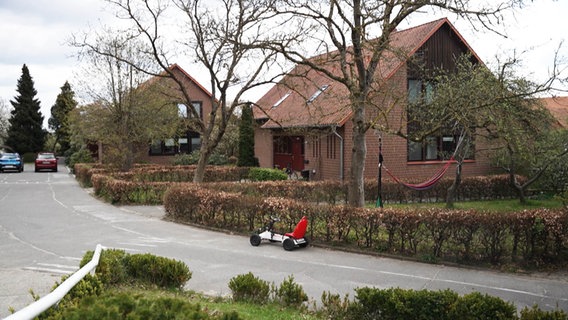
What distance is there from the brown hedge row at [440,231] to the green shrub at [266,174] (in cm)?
1192

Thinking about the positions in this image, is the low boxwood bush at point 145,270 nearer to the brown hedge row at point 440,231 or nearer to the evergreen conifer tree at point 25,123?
the brown hedge row at point 440,231

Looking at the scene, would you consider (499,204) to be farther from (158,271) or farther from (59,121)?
(59,121)

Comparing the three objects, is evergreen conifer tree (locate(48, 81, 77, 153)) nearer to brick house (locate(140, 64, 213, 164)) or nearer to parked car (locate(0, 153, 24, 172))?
parked car (locate(0, 153, 24, 172))

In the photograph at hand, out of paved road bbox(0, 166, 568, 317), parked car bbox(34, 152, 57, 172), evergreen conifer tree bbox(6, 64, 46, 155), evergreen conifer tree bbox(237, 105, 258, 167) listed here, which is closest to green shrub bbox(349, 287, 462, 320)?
paved road bbox(0, 166, 568, 317)

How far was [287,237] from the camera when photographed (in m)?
11.4

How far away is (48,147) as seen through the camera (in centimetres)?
6300

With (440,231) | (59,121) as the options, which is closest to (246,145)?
(440,231)

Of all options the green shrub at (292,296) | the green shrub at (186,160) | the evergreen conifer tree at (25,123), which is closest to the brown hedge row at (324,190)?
the green shrub at (292,296)

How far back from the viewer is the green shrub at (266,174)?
2506cm

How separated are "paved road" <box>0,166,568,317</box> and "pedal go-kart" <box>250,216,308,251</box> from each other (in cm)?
16

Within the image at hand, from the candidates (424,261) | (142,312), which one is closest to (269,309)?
(142,312)

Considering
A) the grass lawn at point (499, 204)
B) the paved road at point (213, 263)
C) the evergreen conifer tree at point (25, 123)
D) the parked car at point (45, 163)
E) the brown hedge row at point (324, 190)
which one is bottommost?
the paved road at point (213, 263)

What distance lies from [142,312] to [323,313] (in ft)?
10.2

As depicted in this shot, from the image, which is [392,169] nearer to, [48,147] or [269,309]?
[269,309]
